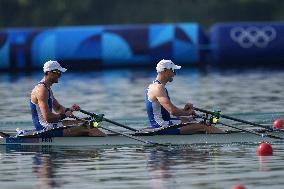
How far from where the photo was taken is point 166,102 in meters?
25.8

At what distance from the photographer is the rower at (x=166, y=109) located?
84.3ft

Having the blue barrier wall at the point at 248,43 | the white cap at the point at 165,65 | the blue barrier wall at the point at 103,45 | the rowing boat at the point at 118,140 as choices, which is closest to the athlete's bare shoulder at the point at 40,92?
the rowing boat at the point at 118,140

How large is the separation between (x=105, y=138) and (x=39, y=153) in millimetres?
1605

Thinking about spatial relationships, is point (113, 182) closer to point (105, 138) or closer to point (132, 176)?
point (132, 176)

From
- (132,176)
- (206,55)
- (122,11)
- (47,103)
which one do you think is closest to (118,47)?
(206,55)

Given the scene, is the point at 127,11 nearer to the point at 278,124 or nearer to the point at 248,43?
the point at 248,43

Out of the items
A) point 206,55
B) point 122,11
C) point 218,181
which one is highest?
point 122,11

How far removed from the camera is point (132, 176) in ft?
67.6

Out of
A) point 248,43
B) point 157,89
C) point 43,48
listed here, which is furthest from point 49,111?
point 248,43

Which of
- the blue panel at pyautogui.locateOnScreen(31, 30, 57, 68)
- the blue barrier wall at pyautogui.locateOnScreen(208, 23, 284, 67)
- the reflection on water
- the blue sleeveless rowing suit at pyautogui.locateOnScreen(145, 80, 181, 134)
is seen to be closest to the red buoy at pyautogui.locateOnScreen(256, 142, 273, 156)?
the reflection on water

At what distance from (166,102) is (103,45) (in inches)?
1171

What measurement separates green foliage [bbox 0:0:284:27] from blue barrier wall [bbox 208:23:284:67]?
18478 mm

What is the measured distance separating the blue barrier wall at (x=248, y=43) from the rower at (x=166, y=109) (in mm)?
29185

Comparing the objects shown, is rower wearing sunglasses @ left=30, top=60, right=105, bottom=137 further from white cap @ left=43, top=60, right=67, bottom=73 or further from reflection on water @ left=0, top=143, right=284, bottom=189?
reflection on water @ left=0, top=143, right=284, bottom=189
